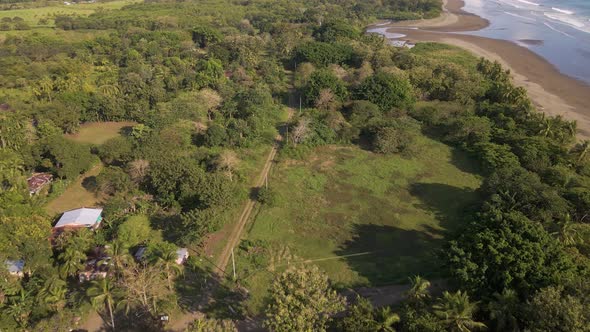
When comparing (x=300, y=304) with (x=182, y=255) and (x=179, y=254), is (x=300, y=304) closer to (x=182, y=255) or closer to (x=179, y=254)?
(x=182, y=255)

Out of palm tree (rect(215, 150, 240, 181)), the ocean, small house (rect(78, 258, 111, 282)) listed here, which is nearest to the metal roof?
small house (rect(78, 258, 111, 282))

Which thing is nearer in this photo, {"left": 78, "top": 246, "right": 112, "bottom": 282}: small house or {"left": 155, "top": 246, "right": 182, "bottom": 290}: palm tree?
{"left": 155, "top": 246, "right": 182, "bottom": 290}: palm tree

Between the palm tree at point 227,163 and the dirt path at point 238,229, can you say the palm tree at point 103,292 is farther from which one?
the palm tree at point 227,163

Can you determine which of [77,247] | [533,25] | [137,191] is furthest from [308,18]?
[77,247]

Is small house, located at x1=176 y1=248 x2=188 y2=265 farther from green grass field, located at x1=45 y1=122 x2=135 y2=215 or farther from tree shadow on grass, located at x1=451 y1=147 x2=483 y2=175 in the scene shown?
Answer: tree shadow on grass, located at x1=451 y1=147 x2=483 y2=175

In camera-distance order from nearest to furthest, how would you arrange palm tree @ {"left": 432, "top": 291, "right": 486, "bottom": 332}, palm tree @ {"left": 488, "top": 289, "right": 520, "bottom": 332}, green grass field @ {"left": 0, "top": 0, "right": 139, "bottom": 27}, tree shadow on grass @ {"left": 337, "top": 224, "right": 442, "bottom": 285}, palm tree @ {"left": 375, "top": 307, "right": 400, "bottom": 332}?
1. palm tree @ {"left": 432, "top": 291, "right": 486, "bottom": 332}
2. palm tree @ {"left": 488, "top": 289, "right": 520, "bottom": 332}
3. palm tree @ {"left": 375, "top": 307, "right": 400, "bottom": 332}
4. tree shadow on grass @ {"left": 337, "top": 224, "right": 442, "bottom": 285}
5. green grass field @ {"left": 0, "top": 0, "right": 139, "bottom": 27}

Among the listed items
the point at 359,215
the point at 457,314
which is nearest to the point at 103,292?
the point at 457,314
